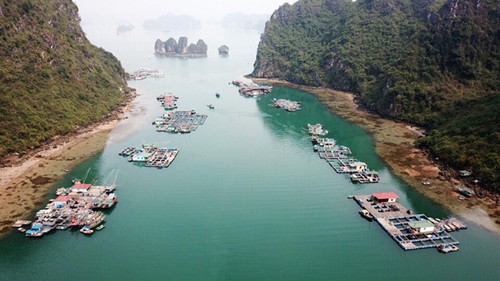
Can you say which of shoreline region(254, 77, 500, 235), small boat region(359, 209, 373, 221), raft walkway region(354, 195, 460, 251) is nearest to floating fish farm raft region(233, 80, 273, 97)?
shoreline region(254, 77, 500, 235)

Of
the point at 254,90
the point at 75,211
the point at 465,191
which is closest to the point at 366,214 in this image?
the point at 465,191

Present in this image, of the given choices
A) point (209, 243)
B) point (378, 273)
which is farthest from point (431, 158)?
point (209, 243)

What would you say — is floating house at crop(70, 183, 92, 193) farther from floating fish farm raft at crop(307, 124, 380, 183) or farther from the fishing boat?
the fishing boat

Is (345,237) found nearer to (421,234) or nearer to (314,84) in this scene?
(421,234)

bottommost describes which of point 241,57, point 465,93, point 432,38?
point 241,57

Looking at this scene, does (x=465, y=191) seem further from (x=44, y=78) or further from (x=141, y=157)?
(x=44, y=78)

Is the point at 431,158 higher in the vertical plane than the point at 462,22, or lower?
lower
